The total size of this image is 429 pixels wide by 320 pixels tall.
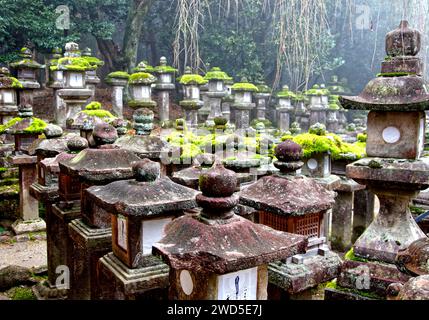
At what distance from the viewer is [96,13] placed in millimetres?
16531

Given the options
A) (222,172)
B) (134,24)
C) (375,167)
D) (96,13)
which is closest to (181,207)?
(222,172)

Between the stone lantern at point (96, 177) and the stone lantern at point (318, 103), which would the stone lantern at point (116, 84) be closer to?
the stone lantern at point (318, 103)

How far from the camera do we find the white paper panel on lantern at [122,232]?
2.96 metres

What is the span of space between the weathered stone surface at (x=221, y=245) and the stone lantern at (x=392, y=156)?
212 cm

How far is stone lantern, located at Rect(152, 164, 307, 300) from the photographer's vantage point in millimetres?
1966

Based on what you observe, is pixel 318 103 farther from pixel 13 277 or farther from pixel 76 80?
pixel 13 277

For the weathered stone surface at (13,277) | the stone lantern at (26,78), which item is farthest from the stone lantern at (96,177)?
the stone lantern at (26,78)

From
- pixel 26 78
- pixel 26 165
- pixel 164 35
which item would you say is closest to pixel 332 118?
pixel 164 35

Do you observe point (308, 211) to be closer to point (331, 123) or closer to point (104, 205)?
point (104, 205)

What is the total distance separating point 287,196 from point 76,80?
324 inches

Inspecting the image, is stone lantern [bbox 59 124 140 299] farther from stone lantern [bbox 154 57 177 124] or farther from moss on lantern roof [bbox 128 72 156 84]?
stone lantern [bbox 154 57 177 124]

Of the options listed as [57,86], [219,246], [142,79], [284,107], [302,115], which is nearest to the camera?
[219,246]

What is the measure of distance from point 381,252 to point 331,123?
14.9 metres

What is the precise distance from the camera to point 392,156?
162 inches
